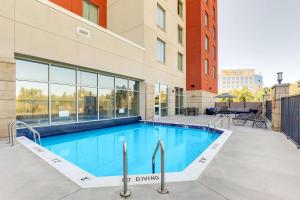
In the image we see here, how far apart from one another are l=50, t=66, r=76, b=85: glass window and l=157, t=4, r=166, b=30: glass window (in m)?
10.1

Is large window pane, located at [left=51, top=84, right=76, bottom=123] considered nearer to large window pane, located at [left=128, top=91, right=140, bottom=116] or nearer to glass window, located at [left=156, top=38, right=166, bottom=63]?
large window pane, located at [left=128, top=91, right=140, bottom=116]

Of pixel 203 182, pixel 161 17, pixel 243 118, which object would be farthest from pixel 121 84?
pixel 203 182

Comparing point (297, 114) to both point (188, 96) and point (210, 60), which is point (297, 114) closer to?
point (188, 96)

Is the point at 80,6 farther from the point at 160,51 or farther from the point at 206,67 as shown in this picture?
the point at 206,67

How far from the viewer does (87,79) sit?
10.6 meters

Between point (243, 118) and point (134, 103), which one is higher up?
point (134, 103)

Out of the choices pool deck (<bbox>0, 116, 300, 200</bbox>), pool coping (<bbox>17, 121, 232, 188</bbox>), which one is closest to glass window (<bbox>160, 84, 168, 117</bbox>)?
pool deck (<bbox>0, 116, 300, 200</bbox>)

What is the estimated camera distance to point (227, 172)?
137 inches

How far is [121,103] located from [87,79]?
3.31 meters

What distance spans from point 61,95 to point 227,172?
898 cm

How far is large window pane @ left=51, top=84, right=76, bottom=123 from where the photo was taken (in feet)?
29.4

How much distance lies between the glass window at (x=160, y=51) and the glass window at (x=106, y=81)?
231 inches

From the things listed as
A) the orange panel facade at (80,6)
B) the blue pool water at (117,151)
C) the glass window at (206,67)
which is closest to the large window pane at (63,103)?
the blue pool water at (117,151)

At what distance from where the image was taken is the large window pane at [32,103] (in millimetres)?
8016
